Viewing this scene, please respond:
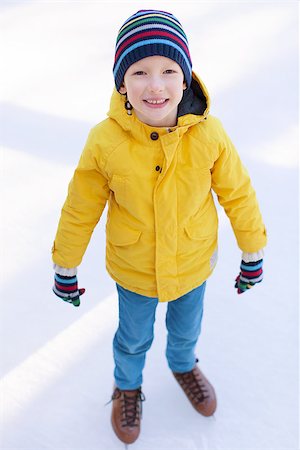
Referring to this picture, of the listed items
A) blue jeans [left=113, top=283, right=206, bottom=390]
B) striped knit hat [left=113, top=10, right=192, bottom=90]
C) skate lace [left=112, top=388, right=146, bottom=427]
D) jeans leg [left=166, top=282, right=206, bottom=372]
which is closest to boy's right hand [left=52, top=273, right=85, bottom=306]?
blue jeans [left=113, top=283, right=206, bottom=390]

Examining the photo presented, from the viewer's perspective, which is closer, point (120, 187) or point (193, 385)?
point (120, 187)

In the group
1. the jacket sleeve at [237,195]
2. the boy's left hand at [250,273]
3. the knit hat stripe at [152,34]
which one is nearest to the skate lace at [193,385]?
the boy's left hand at [250,273]

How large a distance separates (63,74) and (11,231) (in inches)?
44.7

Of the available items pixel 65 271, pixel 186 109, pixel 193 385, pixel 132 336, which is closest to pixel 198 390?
pixel 193 385

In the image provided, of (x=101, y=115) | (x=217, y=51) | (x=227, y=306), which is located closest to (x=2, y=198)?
(x=101, y=115)

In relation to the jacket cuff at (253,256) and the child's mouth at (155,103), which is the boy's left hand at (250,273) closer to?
the jacket cuff at (253,256)

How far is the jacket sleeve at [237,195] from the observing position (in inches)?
49.1

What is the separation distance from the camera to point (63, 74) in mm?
2996

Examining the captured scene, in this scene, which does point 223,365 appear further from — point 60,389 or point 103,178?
point 103,178

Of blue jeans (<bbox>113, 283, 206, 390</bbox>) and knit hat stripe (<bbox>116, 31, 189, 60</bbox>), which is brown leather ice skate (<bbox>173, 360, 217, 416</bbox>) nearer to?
blue jeans (<bbox>113, 283, 206, 390</bbox>)

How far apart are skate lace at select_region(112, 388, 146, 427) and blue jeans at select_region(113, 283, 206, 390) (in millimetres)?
28

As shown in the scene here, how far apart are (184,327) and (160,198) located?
1.45ft

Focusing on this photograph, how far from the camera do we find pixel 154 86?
1.10 meters

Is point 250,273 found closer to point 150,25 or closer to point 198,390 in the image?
point 198,390
